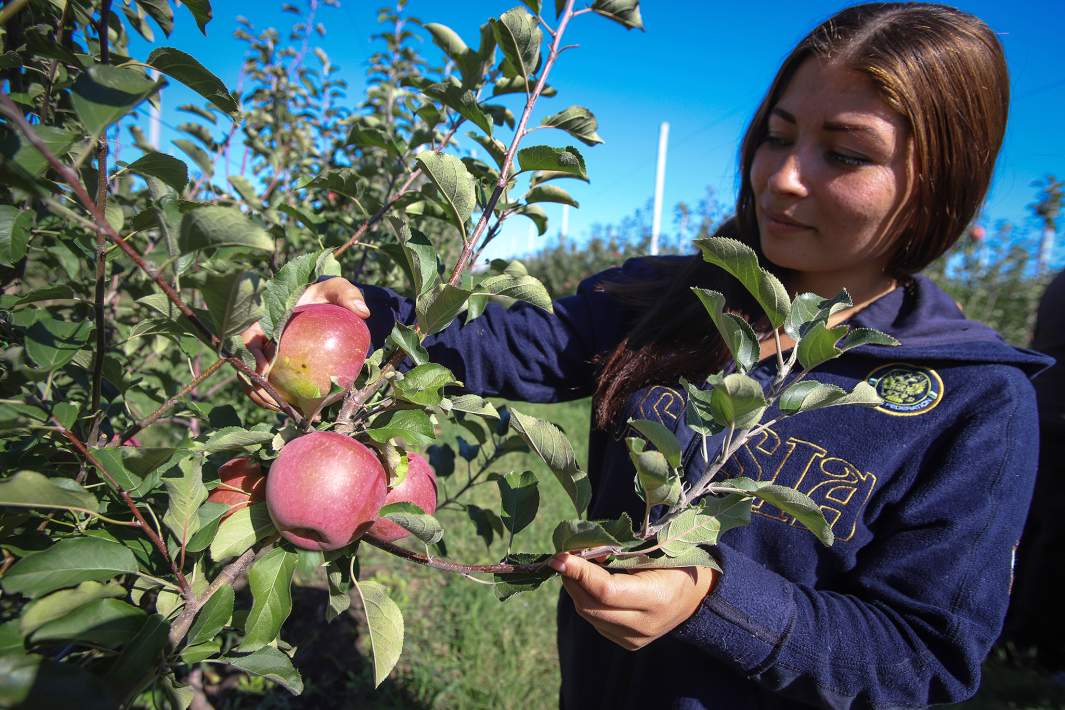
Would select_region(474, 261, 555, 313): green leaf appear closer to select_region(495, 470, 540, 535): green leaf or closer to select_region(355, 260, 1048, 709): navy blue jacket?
select_region(495, 470, 540, 535): green leaf

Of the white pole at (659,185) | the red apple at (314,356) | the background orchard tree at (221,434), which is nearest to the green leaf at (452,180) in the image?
the background orchard tree at (221,434)

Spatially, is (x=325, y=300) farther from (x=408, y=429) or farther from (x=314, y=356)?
(x=408, y=429)

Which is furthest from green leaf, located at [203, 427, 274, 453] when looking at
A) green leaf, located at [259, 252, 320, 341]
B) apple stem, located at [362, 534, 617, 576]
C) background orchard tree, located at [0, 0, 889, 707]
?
apple stem, located at [362, 534, 617, 576]

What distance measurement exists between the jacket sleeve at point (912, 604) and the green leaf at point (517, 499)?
0.31 metres

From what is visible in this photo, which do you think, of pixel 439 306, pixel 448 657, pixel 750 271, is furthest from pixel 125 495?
pixel 448 657

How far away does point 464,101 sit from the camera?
33.1 inches

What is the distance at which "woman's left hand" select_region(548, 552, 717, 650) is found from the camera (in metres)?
0.72

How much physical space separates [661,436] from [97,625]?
1.87 ft

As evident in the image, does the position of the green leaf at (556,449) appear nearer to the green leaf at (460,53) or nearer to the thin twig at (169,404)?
the thin twig at (169,404)

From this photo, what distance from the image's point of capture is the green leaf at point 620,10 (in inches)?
39.4

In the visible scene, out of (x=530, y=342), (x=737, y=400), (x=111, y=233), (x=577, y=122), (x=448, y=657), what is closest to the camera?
(x=111, y=233)

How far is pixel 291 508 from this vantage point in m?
0.67

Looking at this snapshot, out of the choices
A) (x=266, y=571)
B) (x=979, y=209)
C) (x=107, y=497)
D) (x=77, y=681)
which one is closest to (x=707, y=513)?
(x=266, y=571)

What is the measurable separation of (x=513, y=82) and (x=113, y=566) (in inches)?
37.5
